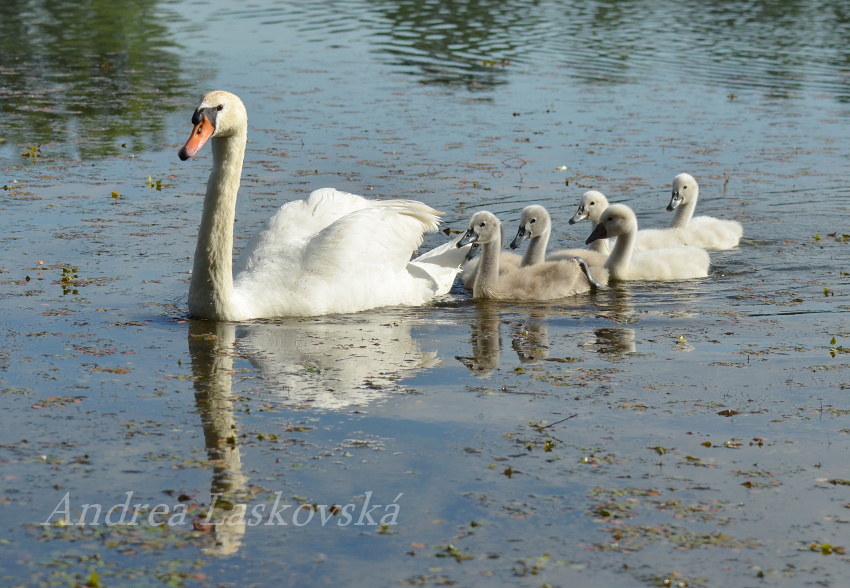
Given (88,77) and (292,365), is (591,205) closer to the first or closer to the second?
(292,365)

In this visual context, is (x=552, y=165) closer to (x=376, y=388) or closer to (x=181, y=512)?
(x=376, y=388)

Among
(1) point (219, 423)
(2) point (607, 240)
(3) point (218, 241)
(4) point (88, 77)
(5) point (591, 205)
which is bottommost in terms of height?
(4) point (88, 77)

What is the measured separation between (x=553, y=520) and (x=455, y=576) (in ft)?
2.31

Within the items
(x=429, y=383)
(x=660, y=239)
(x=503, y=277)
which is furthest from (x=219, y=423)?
(x=660, y=239)

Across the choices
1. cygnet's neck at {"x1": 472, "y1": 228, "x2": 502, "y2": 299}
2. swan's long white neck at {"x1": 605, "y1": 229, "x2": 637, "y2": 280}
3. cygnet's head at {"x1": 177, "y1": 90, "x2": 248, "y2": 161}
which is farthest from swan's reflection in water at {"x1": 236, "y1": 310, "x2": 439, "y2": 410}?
swan's long white neck at {"x1": 605, "y1": 229, "x2": 637, "y2": 280}

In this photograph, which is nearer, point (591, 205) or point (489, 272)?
point (489, 272)

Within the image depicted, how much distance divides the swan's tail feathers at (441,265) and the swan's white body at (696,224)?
255 cm

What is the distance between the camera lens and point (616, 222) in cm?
1071

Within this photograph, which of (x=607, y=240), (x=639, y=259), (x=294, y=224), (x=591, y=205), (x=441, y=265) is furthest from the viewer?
(x=607, y=240)

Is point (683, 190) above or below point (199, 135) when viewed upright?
below

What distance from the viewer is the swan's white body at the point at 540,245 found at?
10547 millimetres

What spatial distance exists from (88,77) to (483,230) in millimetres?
14066

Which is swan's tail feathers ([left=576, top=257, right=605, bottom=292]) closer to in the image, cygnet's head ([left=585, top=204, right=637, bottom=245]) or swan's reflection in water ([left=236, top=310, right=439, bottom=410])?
cygnet's head ([left=585, top=204, right=637, bottom=245])

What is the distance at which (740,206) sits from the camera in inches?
525
